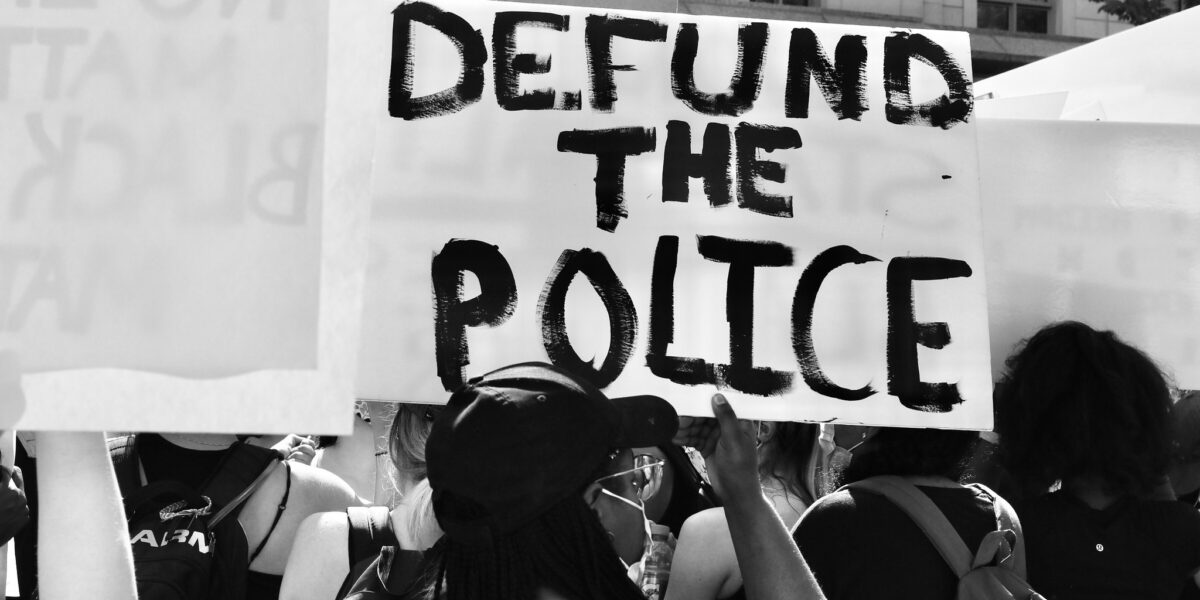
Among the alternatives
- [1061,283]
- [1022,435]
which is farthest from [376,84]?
[1061,283]

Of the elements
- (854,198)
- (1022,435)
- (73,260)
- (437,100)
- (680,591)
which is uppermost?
(437,100)

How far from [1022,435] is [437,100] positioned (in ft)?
4.21

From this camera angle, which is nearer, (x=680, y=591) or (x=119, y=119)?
(x=119, y=119)

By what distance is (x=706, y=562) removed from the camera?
6.74 ft

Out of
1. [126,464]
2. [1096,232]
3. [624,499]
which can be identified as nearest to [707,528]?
[624,499]

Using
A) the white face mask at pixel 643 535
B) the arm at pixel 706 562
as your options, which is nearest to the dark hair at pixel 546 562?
the white face mask at pixel 643 535

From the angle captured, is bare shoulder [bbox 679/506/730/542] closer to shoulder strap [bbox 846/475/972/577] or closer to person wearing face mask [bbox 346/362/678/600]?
shoulder strap [bbox 846/475/972/577]

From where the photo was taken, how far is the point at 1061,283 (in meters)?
2.38

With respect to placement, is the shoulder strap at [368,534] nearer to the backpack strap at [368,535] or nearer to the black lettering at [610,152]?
the backpack strap at [368,535]

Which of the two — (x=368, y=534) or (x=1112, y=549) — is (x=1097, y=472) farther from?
(x=368, y=534)

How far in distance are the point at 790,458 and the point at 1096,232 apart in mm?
814

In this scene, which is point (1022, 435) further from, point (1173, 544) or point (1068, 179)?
point (1068, 179)

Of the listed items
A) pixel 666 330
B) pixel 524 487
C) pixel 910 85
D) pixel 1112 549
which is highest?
pixel 910 85

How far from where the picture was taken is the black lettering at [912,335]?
6.58ft
